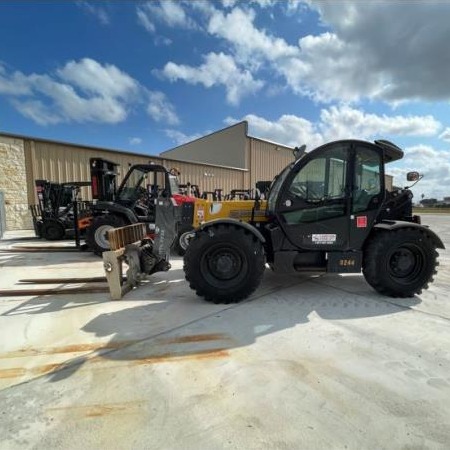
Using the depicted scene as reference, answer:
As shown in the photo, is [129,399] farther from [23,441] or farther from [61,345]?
[61,345]

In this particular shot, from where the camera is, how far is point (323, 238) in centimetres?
448

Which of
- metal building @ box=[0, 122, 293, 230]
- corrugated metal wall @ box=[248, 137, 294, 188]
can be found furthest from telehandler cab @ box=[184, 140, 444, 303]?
corrugated metal wall @ box=[248, 137, 294, 188]

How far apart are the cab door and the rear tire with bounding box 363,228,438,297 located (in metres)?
0.43

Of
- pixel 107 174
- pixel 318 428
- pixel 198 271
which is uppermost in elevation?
pixel 107 174

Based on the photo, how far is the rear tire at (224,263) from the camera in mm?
4180

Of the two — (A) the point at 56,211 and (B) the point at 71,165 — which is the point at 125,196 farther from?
(B) the point at 71,165

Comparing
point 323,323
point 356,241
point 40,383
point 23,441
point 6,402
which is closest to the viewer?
point 23,441

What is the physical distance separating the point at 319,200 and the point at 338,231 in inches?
20.3

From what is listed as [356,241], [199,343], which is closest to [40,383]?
[199,343]

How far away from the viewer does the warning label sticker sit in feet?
14.7

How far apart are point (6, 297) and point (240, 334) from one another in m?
3.59

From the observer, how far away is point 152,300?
4.43m

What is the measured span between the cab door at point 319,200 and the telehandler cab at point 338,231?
0.01 m

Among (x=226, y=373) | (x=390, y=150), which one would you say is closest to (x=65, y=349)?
(x=226, y=373)
